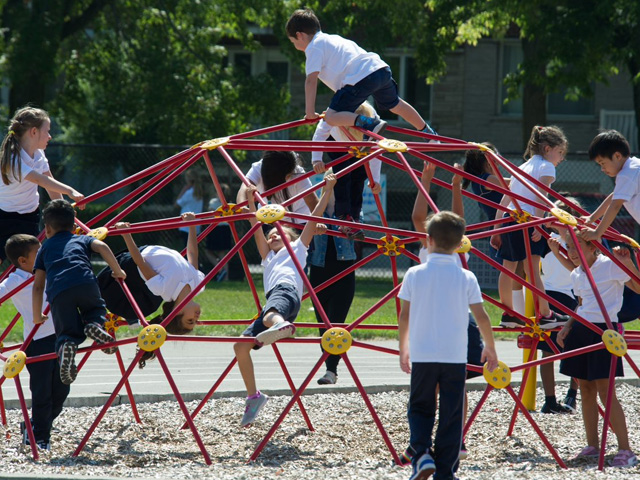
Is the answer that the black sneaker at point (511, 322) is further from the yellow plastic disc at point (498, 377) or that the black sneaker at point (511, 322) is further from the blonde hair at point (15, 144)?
the blonde hair at point (15, 144)

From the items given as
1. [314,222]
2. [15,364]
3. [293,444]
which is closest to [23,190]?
[15,364]

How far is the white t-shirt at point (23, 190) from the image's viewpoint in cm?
621

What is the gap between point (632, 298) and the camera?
594 centimetres

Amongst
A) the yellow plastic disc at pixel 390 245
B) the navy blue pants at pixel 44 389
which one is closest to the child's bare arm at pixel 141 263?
the navy blue pants at pixel 44 389

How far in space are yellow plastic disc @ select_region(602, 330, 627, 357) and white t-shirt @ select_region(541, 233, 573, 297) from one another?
1.64 m

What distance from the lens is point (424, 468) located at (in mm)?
4215

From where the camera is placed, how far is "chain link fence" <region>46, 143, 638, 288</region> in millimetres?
14719

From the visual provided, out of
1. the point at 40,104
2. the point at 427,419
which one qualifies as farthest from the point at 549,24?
the point at 427,419

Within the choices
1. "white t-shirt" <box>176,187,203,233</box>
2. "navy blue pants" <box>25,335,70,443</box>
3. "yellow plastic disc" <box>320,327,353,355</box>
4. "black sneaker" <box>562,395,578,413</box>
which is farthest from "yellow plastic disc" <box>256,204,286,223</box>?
"white t-shirt" <box>176,187,203,233</box>

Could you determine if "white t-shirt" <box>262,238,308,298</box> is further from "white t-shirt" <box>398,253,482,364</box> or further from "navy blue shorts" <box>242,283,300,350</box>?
"white t-shirt" <box>398,253,482,364</box>

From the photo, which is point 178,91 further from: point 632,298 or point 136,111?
point 632,298

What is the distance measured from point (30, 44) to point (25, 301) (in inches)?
416

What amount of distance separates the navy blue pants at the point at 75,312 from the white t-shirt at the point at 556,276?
3.39 m

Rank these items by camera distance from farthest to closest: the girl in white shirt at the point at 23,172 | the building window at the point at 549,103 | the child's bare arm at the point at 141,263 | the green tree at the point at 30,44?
the building window at the point at 549,103 → the green tree at the point at 30,44 → the girl in white shirt at the point at 23,172 → the child's bare arm at the point at 141,263
